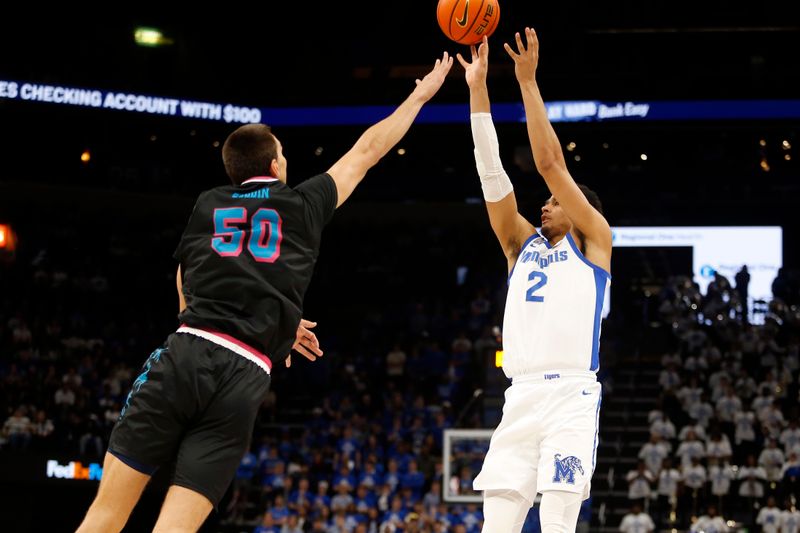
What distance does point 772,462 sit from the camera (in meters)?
19.8

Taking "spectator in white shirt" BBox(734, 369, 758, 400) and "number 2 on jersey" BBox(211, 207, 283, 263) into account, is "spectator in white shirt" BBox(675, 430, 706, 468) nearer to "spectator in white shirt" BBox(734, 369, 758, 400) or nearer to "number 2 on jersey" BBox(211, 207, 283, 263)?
"spectator in white shirt" BBox(734, 369, 758, 400)

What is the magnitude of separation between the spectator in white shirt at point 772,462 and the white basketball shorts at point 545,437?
14.5 metres

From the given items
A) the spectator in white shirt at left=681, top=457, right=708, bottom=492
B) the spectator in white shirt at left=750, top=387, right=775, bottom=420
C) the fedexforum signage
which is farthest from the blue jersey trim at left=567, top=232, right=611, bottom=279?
the fedexforum signage

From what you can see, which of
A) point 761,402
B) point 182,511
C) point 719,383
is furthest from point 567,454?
point 719,383

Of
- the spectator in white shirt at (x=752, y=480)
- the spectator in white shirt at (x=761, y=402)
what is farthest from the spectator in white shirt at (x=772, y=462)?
the spectator in white shirt at (x=761, y=402)

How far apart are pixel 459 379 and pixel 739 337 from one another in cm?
612

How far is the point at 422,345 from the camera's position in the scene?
85.2ft

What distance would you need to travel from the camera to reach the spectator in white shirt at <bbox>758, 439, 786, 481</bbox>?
774 inches

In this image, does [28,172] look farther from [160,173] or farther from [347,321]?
[347,321]

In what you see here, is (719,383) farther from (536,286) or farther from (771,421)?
Answer: (536,286)

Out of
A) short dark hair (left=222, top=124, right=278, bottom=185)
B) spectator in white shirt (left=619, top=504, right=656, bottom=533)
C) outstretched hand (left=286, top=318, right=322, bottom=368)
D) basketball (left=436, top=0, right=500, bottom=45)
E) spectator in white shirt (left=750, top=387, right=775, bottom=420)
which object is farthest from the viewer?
spectator in white shirt (left=750, top=387, right=775, bottom=420)

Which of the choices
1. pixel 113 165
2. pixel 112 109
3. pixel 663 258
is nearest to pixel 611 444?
pixel 663 258

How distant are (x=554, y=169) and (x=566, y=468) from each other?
173 centimetres

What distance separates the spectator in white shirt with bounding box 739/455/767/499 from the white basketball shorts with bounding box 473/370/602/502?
46.5ft
